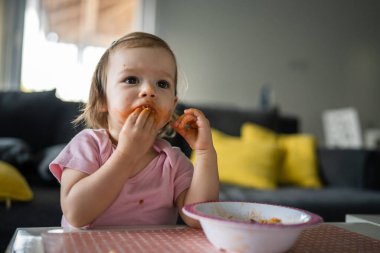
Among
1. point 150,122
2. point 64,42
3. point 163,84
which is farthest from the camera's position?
point 64,42

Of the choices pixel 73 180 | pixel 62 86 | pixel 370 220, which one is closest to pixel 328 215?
pixel 370 220

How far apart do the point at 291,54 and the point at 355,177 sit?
7.43ft

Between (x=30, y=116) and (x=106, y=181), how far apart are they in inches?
61.6

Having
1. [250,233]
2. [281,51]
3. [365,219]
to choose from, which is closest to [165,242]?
[250,233]

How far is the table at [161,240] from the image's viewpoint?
0.57 m

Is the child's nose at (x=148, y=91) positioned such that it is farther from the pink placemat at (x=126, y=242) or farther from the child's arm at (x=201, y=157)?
the pink placemat at (x=126, y=242)

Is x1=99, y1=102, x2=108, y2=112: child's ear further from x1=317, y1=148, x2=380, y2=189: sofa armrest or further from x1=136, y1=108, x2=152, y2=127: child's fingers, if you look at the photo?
x1=317, y1=148, x2=380, y2=189: sofa armrest

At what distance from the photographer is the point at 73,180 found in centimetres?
76

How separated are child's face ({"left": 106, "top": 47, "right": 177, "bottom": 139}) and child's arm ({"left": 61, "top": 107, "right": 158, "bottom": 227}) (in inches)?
2.2

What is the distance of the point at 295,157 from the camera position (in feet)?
8.36

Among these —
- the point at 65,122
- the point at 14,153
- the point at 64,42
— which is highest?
the point at 64,42

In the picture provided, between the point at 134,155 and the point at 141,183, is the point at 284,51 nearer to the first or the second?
the point at 141,183

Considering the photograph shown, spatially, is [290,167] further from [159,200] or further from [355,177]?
[159,200]

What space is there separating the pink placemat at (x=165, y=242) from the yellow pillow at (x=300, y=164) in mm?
1815
